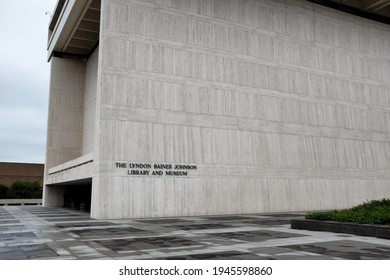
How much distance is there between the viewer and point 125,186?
901 inches

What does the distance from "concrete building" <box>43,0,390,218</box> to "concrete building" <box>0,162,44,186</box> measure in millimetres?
43994

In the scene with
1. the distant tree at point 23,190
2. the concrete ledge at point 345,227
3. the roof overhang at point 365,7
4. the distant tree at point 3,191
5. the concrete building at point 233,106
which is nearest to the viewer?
the concrete ledge at point 345,227

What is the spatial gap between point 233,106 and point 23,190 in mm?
56496

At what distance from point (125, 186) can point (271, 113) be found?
1326cm

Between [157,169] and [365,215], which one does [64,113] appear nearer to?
[157,169]

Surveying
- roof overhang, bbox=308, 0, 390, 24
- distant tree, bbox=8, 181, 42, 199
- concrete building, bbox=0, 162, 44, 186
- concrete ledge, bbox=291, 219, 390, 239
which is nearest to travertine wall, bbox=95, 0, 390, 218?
roof overhang, bbox=308, 0, 390, 24

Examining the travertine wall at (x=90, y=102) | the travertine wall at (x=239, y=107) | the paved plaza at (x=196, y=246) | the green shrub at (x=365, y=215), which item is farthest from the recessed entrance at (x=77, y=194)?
the green shrub at (x=365, y=215)

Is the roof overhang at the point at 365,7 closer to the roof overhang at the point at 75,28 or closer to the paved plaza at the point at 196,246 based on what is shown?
the roof overhang at the point at 75,28

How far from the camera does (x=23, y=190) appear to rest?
70.1 metres

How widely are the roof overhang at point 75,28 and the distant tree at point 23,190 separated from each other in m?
35.0

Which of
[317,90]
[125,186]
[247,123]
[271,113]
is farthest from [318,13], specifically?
[125,186]

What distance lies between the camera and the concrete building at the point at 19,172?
249ft

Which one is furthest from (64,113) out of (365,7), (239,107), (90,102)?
(365,7)

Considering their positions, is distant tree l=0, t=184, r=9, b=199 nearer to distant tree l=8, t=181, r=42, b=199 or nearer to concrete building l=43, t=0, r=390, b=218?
distant tree l=8, t=181, r=42, b=199
